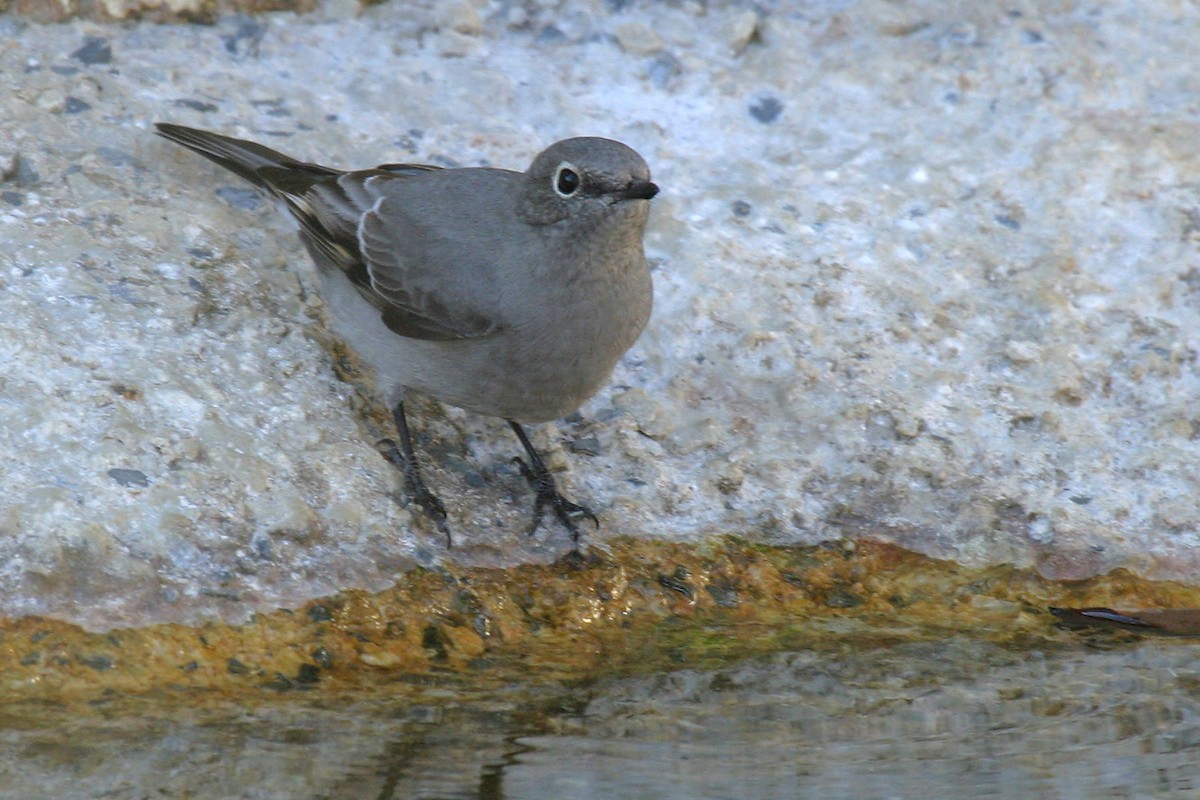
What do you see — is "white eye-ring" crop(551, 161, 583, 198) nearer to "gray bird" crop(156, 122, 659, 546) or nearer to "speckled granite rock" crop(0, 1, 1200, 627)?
"gray bird" crop(156, 122, 659, 546)

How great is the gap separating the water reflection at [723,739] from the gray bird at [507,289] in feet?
2.35

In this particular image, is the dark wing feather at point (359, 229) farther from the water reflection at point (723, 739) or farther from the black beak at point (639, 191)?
the water reflection at point (723, 739)

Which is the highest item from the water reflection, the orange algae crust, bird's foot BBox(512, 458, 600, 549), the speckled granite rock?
the speckled granite rock

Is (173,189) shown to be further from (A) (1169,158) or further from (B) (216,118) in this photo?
(A) (1169,158)

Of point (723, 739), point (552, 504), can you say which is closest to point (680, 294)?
point (552, 504)

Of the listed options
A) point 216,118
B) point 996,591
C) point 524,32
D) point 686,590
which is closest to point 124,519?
point 686,590

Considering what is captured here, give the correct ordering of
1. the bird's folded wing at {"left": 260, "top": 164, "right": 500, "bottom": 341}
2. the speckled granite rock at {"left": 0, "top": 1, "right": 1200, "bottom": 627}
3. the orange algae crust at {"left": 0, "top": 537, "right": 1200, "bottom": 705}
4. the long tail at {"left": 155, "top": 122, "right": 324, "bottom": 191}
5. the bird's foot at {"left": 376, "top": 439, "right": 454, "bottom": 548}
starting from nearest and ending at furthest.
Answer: the orange algae crust at {"left": 0, "top": 537, "right": 1200, "bottom": 705}, the speckled granite rock at {"left": 0, "top": 1, "right": 1200, "bottom": 627}, the bird's foot at {"left": 376, "top": 439, "right": 454, "bottom": 548}, the bird's folded wing at {"left": 260, "top": 164, "right": 500, "bottom": 341}, the long tail at {"left": 155, "top": 122, "right": 324, "bottom": 191}

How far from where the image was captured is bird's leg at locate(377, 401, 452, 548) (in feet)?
15.6

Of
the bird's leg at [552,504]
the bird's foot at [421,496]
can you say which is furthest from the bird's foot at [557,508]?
the bird's foot at [421,496]

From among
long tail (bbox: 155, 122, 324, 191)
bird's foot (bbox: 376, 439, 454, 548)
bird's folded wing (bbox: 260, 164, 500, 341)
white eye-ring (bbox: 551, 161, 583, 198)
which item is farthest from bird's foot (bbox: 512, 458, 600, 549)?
long tail (bbox: 155, 122, 324, 191)

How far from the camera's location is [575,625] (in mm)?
4660

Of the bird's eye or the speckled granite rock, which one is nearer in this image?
the speckled granite rock

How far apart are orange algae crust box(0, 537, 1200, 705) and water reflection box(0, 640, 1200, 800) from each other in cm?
8

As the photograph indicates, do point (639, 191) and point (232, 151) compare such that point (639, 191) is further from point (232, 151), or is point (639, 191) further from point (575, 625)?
point (232, 151)
